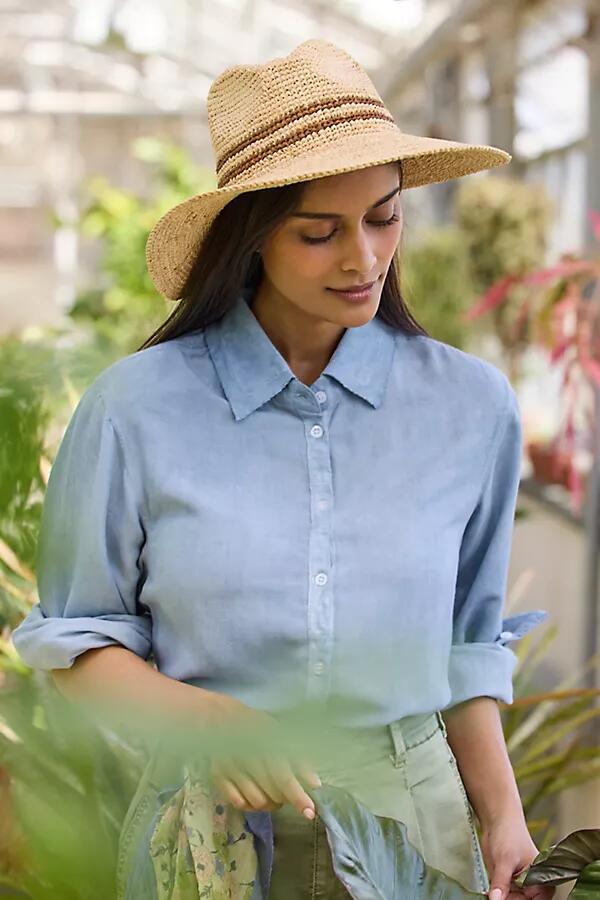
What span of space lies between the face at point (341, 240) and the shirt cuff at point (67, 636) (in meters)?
0.30

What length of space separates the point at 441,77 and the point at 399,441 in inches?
223

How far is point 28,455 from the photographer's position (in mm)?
288

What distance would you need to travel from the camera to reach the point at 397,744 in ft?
3.38

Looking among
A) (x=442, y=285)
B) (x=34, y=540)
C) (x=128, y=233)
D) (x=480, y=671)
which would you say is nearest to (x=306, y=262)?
(x=480, y=671)

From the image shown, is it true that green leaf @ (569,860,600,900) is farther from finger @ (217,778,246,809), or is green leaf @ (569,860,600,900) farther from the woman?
finger @ (217,778,246,809)

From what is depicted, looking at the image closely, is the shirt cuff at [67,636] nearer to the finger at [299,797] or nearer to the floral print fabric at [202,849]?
the floral print fabric at [202,849]

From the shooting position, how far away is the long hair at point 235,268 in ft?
3.28

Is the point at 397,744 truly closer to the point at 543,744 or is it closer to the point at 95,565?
the point at 95,565

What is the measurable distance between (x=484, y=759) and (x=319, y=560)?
25 cm

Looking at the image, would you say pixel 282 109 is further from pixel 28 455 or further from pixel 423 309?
pixel 423 309

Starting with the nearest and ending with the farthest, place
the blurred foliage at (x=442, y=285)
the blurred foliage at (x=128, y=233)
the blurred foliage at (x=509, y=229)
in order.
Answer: the blurred foliage at (x=509, y=229), the blurred foliage at (x=442, y=285), the blurred foliage at (x=128, y=233)

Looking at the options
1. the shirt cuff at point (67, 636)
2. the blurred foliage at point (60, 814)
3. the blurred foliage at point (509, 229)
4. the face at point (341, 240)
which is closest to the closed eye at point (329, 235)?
the face at point (341, 240)

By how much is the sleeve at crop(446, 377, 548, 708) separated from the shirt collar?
0.41 ft

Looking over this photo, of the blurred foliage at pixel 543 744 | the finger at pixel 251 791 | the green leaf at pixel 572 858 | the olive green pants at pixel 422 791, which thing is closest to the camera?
the finger at pixel 251 791
